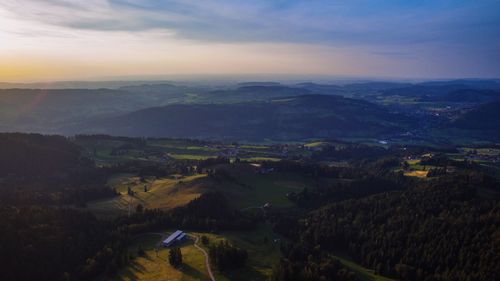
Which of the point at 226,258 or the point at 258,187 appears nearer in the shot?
the point at 226,258

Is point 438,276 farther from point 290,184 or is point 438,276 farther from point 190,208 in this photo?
point 290,184

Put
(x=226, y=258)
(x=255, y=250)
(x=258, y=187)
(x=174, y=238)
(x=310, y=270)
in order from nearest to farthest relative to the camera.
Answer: (x=310, y=270) → (x=226, y=258) → (x=255, y=250) → (x=174, y=238) → (x=258, y=187)

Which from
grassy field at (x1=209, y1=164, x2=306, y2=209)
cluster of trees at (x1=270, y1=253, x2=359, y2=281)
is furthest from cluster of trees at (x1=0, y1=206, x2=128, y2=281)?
grassy field at (x1=209, y1=164, x2=306, y2=209)

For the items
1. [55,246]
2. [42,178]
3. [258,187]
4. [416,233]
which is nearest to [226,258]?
[55,246]

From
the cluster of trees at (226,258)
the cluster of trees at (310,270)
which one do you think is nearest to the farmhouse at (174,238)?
the cluster of trees at (226,258)

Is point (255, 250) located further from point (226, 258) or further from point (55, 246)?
point (55, 246)

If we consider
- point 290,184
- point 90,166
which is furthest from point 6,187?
point 290,184

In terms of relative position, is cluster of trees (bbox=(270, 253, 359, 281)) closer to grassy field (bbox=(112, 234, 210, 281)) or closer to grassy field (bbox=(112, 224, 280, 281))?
grassy field (bbox=(112, 224, 280, 281))
